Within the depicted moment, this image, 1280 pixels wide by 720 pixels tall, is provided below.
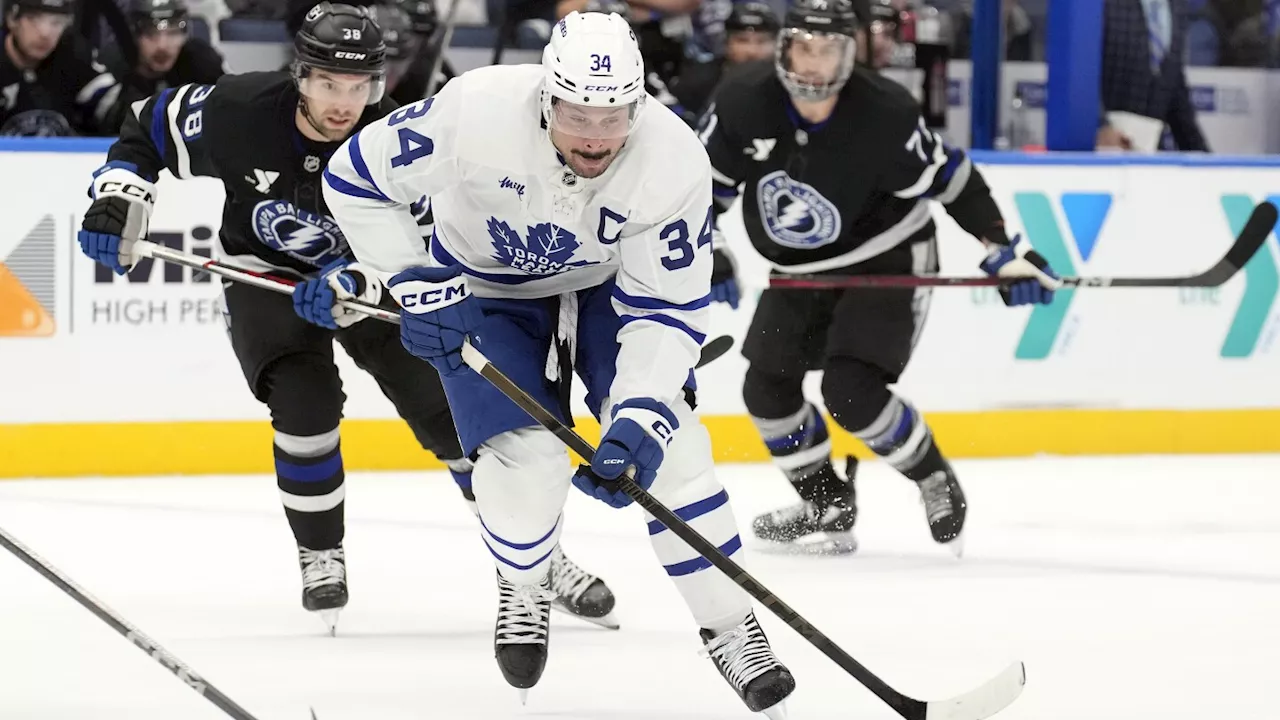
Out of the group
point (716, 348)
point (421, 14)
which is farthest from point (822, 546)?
point (421, 14)

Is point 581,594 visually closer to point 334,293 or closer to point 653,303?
point 334,293

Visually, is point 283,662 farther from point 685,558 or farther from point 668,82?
point 668,82

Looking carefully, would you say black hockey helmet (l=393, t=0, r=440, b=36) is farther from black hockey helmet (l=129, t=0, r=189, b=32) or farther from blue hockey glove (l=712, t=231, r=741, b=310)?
blue hockey glove (l=712, t=231, r=741, b=310)

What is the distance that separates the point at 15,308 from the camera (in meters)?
5.01

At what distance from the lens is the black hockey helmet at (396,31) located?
5.64 metres

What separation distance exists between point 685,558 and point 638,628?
33.4 inches

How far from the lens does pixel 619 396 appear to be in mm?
2576

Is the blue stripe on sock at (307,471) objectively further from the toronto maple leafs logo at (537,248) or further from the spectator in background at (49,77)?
the spectator in background at (49,77)

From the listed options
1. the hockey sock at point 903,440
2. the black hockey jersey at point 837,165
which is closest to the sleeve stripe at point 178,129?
the black hockey jersey at point 837,165

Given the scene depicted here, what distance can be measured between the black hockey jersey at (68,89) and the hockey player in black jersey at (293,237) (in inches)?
86.3

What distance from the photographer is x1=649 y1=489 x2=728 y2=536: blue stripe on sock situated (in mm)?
2574

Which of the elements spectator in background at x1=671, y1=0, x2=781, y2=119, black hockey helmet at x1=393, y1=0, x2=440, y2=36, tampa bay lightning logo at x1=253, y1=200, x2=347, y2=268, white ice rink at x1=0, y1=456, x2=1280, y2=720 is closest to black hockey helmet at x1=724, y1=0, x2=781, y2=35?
spectator in background at x1=671, y1=0, x2=781, y2=119

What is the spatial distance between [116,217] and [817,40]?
61.6 inches

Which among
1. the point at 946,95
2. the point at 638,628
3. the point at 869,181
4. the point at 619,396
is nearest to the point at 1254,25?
the point at 946,95
